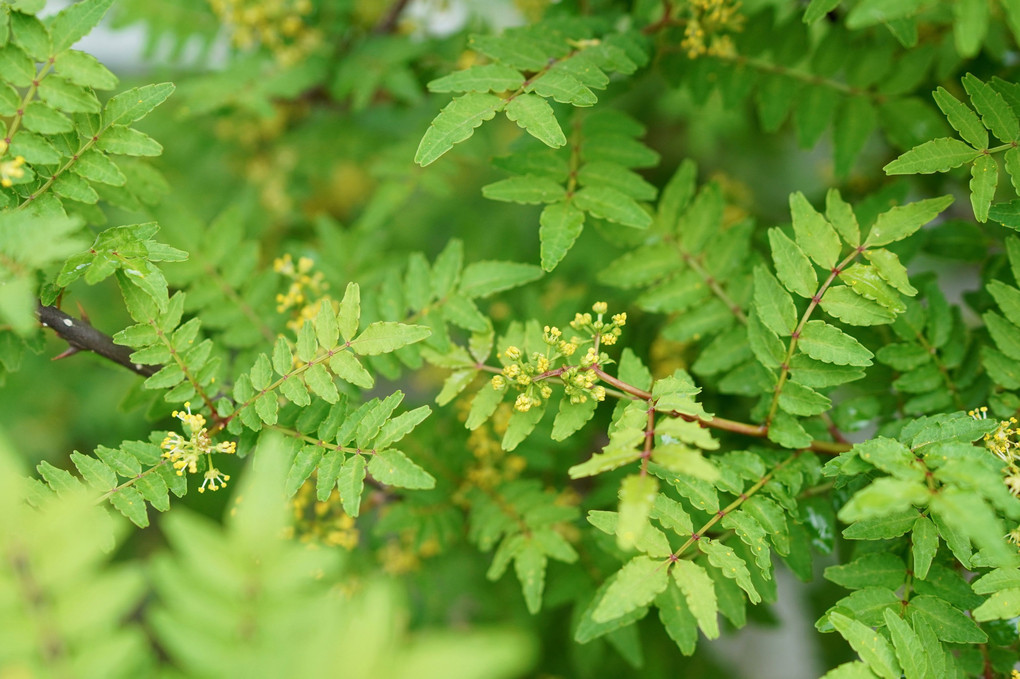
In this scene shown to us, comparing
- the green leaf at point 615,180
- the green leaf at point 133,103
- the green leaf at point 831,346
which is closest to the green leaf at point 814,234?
the green leaf at point 831,346

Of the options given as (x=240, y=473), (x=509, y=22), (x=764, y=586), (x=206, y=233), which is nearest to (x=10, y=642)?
(x=764, y=586)

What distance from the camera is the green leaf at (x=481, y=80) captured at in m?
1.77

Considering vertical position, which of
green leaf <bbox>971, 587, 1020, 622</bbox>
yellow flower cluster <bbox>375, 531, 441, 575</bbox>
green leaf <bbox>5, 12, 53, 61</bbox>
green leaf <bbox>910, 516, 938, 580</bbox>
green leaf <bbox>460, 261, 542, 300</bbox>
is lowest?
yellow flower cluster <bbox>375, 531, 441, 575</bbox>

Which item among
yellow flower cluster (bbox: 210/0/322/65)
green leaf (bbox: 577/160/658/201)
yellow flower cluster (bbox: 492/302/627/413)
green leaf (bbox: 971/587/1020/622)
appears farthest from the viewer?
yellow flower cluster (bbox: 210/0/322/65)

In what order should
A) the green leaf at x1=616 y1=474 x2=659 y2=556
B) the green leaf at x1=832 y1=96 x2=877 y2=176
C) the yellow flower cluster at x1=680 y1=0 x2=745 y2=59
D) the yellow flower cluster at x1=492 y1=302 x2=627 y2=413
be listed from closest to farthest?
the green leaf at x1=616 y1=474 x2=659 y2=556 < the yellow flower cluster at x1=492 y1=302 x2=627 y2=413 < the yellow flower cluster at x1=680 y1=0 x2=745 y2=59 < the green leaf at x1=832 y1=96 x2=877 y2=176

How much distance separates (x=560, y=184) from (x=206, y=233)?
50.2 inches

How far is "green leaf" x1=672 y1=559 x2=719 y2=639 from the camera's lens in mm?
1478

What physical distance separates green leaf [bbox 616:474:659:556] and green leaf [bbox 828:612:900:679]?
56 centimetres

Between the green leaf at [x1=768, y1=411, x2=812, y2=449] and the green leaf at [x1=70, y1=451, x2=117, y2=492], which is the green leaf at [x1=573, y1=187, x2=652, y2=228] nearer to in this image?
the green leaf at [x1=768, y1=411, x2=812, y2=449]

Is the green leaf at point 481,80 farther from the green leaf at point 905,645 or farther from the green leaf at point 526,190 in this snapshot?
the green leaf at point 905,645

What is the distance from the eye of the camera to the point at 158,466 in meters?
1.77

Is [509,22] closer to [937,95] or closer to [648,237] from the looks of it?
[648,237]

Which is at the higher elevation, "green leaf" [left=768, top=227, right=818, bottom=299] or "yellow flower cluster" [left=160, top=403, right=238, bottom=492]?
"green leaf" [left=768, top=227, right=818, bottom=299]

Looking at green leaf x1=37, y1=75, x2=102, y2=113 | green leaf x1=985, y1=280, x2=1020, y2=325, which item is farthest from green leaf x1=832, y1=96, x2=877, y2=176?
green leaf x1=37, y1=75, x2=102, y2=113
